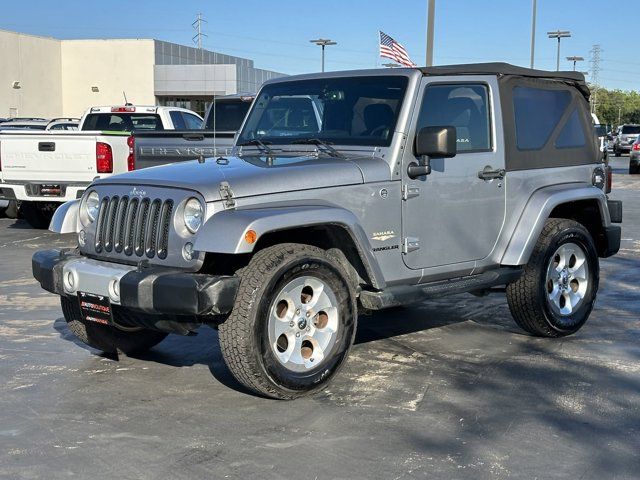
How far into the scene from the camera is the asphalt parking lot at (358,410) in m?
4.25

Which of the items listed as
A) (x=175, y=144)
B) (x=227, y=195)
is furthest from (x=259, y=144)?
(x=175, y=144)

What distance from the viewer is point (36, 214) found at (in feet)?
46.5

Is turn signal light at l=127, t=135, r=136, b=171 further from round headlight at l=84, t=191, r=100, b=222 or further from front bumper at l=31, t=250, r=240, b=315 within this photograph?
front bumper at l=31, t=250, r=240, b=315

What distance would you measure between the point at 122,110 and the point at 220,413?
11.9 meters

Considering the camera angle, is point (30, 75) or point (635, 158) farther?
A: point (30, 75)

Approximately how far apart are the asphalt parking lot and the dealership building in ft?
146

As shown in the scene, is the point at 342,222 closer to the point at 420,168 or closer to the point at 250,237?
the point at 250,237

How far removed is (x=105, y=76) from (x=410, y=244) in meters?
51.7

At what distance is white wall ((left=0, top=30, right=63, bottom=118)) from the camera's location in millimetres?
49094

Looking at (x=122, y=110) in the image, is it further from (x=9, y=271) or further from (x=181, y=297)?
(x=181, y=297)

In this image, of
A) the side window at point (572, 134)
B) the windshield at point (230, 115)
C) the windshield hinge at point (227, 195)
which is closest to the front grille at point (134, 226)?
the windshield hinge at point (227, 195)

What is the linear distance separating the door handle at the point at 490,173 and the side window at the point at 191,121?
10.7 metres

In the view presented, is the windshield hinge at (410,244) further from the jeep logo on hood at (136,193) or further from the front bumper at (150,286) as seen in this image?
the jeep logo on hood at (136,193)

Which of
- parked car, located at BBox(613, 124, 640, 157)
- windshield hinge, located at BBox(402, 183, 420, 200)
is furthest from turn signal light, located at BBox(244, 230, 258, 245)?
parked car, located at BBox(613, 124, 640, 157)
